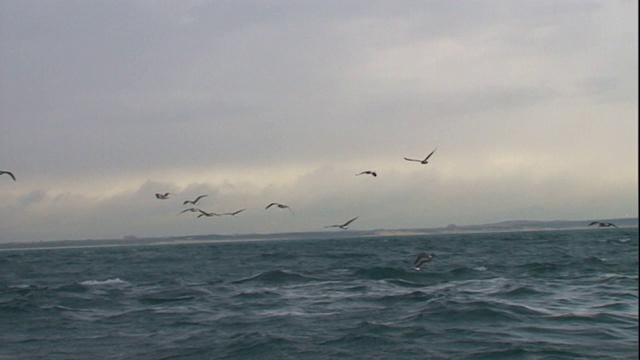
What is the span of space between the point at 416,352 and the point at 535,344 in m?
3.35

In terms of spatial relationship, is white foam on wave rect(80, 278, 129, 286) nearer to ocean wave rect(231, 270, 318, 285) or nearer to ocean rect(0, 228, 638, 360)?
ocean rect(0, 228, 638, 360)

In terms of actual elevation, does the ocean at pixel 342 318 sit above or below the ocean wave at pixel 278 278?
below

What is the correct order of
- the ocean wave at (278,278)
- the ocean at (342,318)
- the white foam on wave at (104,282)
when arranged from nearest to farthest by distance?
the ocean at (342,318) → the ocean wave at (278,278) → the white foam on wave at (104,282)

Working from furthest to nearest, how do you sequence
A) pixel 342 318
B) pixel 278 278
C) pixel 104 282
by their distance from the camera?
1. pixel 104 282
2. pixel 278 278
3. pixel 342 318

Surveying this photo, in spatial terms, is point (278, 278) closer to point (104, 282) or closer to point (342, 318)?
point (104, 282)

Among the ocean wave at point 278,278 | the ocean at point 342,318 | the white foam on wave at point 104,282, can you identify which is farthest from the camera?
the white foam on wave at point 104,282

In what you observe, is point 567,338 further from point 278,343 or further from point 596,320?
point 278,343

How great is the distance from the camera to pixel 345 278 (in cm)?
4281

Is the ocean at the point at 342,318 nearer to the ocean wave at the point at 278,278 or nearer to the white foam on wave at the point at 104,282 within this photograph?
the ocean wave at the point at 278,278

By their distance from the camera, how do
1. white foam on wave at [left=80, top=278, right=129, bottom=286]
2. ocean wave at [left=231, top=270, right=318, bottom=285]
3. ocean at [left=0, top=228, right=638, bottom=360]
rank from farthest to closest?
white foam on wave at [left=80, top=278, right=129, bottom=286] < ocean wave at [left=231, top=270, right=318, bottom=285] < ocean at [left=0, top=228, right=638, bottom=360]

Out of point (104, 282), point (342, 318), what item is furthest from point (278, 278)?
point (342, 318)

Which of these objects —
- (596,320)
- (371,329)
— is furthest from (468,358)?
(596,320)

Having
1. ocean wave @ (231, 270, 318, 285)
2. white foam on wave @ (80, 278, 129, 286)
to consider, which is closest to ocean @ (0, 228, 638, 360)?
ocean wave @ (231, 270, 318, 285)

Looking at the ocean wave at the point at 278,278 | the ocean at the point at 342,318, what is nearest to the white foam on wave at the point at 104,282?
the ocean at the point at 342,318
